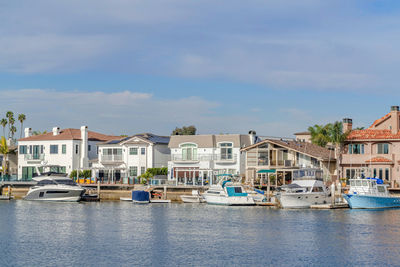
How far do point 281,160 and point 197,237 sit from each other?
3440 cm

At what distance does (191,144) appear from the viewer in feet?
278

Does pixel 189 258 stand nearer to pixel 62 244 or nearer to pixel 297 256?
pixel 297 256

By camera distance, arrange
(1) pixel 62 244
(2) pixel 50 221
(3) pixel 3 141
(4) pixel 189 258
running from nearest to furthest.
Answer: (4) pixel 189 258
(1) pixel 62 244
(2) pixel 50 221
(3) pixel 3 141

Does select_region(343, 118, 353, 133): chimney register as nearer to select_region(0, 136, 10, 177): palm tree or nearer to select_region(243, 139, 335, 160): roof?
select_region(243, 139, 335, 160): roof

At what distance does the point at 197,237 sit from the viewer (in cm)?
4400

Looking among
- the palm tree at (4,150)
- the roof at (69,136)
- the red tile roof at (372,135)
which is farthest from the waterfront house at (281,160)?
the palm tree at (4,150)

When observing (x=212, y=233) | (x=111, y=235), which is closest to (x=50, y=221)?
(x=111, y=235)

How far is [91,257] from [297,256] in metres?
12.5

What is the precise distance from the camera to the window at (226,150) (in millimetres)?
81750

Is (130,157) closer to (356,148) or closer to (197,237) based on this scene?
(356,148)

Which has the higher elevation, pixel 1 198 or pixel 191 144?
pixel 191 144

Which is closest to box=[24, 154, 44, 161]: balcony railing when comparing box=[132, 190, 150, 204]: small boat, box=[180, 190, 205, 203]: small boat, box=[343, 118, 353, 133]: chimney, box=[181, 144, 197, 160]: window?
box=[181, 144, 197, 160]: window

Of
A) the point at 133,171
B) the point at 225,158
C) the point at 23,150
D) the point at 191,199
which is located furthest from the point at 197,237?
the point at 23,150

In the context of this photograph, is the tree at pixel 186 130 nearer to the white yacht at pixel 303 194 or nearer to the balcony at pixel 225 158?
the balcony at pixel 225 158
